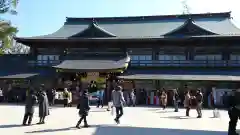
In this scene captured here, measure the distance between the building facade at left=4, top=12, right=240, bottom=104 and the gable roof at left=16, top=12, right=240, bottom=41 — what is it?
0.10 metres

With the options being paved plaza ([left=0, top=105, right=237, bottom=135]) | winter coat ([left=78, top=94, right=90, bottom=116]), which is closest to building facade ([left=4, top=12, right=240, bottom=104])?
paved plaza ([left=0, top=105, right=237, bottom=135])

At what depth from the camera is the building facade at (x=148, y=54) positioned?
26562 mm

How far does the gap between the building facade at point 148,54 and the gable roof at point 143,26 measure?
10cm

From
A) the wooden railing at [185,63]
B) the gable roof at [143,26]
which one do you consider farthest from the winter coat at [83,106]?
the gable roof at [143,26]

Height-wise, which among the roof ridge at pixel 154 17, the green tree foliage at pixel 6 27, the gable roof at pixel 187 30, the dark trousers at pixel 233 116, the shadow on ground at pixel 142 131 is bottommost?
the shadow on ground at pixel 142 131

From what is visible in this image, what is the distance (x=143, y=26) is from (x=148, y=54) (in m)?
5.84

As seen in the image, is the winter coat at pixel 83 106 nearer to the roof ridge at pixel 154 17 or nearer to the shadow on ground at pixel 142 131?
the shadow on ground at pixel 142 131

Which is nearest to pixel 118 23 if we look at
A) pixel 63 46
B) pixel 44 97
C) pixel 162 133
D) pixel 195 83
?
pixel 63 46

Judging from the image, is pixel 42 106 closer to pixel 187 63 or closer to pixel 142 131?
pixel 142 131

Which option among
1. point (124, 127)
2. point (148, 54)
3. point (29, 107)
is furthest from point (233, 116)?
point (148, 54)

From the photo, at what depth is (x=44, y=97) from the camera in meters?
14.3

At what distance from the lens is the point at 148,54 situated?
29562 millimetres

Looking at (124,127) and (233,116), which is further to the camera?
(124,127)

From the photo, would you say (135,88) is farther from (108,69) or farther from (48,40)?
(48,40)
